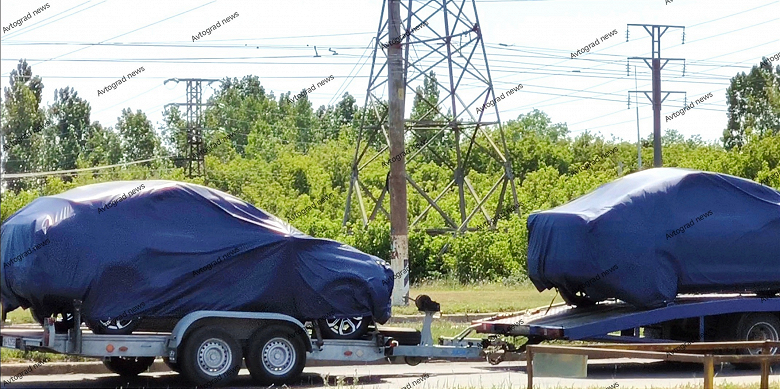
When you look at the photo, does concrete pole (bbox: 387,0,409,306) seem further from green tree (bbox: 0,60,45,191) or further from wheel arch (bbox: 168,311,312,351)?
green tree (bbox: 0,60,45,191)

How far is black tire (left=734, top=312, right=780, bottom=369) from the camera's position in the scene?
14992 millimetres

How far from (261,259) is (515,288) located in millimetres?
18988

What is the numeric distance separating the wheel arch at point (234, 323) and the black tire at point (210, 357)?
10cm

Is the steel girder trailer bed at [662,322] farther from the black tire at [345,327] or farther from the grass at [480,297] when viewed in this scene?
the grass at [480,297]

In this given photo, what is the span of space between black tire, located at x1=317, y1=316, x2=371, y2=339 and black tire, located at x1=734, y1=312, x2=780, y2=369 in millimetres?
4865

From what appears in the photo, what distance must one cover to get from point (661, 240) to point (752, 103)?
88.9 meters

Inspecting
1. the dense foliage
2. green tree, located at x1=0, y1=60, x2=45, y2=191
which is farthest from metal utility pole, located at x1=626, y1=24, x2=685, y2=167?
green tree, located at x1=0, y1=60, x2=45, y2=191

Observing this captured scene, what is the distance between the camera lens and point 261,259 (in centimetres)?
1316

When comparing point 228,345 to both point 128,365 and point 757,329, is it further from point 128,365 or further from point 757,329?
point 757,329

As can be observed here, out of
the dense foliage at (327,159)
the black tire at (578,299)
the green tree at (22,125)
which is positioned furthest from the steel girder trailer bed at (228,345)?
the green tree at (22,125)

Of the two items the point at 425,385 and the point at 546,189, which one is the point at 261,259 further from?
the point at 546,189

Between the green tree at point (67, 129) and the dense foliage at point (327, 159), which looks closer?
the dense foliage at point (327, 159)

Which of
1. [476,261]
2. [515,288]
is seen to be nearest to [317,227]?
[476,261]

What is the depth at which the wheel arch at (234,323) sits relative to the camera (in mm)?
12391
